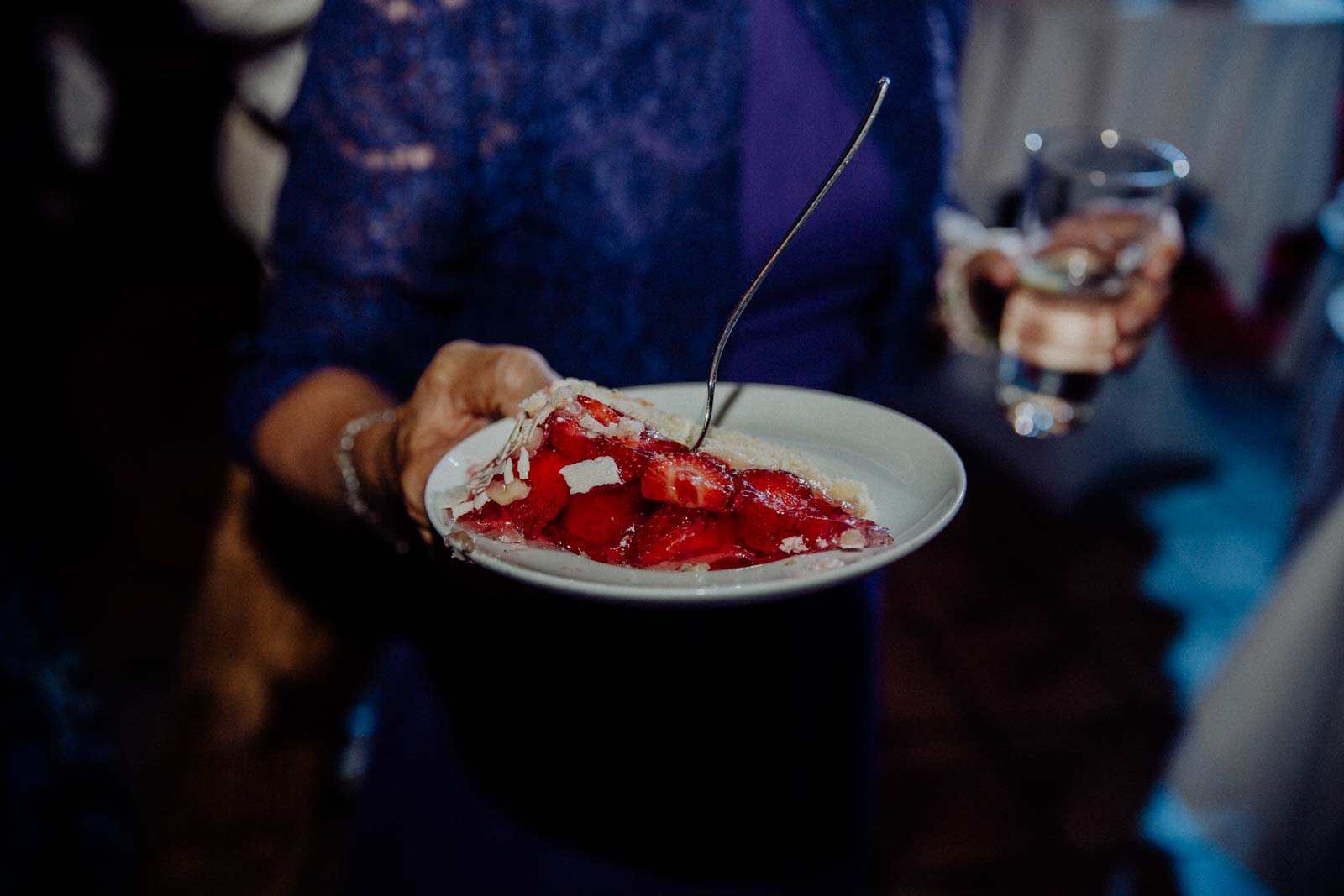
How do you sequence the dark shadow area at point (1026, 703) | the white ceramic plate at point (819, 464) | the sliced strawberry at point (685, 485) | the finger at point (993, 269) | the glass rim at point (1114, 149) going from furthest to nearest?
the dark shadow area at point (1026, 703)
the finger at point (993, 269)
the glass rim at point (1114, 149)
the sliced strawberry at point (685, 485)
the white ceramic plate at point (819, 464)

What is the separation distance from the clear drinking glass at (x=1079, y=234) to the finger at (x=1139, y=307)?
0.02 m

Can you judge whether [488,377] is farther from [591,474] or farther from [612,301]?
[612,301]

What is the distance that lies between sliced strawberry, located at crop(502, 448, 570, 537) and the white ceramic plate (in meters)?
0.03

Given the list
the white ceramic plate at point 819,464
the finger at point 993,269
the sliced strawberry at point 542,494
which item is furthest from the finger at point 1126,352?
the sliced strawberry at point 542,494

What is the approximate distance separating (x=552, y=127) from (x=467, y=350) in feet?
1.39

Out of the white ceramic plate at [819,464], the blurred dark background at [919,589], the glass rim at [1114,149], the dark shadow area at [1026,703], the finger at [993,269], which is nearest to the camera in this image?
the white ceramic plate at [819,464]

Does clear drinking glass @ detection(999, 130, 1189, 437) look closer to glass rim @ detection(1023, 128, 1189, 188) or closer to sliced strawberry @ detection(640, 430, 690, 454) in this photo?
glass rim @ detection(1023, 128, 1189, 188)

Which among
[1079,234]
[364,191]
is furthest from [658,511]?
[1079,234]

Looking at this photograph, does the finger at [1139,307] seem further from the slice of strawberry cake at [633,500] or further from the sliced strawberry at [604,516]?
the sliced strawberry at [604,516]

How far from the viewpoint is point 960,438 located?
3820 mm

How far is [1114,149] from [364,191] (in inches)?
47.4

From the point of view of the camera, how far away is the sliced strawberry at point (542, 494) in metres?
0.78

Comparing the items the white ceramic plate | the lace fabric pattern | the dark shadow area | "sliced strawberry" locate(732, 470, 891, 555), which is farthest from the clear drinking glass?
the dark shadow area

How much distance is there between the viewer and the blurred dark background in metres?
1.86
